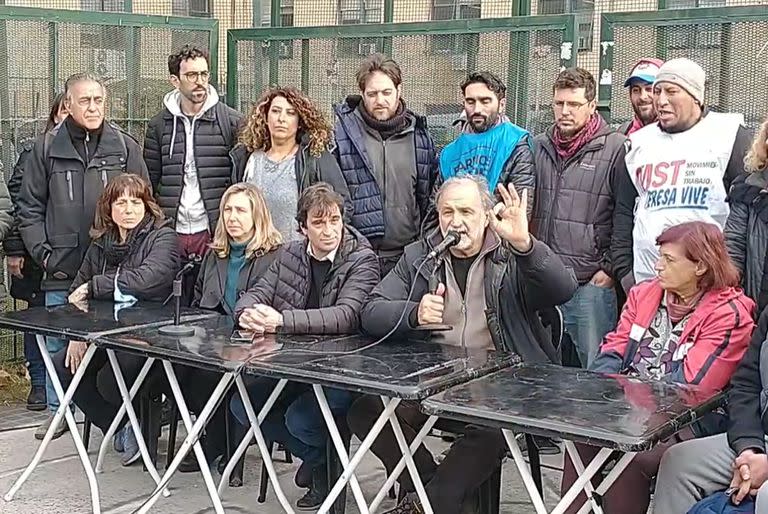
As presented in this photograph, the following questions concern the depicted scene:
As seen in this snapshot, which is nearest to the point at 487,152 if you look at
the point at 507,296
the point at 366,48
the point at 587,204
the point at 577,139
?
the point at 577,139

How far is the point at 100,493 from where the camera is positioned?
4.72 meters

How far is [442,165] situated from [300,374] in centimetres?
196

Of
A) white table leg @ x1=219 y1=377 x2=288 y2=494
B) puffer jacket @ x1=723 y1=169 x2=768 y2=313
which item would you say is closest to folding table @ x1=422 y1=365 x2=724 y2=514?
puffer jacket @ x1=723 y1=169 x2=768 y2=313

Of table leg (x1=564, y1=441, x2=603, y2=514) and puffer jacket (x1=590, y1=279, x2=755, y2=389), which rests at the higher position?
puffer jacket (x1=590, y1=279, x2=755, y2=389)

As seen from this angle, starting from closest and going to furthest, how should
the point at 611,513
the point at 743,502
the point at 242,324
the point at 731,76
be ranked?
the point at 743,502
the point at 611,513
the point at 242,324
the point at 731,76

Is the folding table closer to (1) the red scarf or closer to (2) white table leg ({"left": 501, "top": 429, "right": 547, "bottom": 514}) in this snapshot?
(2) white table leg ({"left": 501, "top": 429, "right": 547, "bottom": 514})

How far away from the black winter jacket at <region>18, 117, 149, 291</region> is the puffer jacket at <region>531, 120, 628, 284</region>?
2.30 metres

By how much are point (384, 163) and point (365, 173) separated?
110 millimetres

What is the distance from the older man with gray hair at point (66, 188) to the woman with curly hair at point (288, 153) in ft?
2.74

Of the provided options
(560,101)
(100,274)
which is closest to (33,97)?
(100,274)

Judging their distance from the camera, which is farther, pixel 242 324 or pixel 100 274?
pixel 100 274

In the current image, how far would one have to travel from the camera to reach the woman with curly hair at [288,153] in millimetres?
5066

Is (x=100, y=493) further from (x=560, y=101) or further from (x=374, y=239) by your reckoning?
(x=560, y=101)

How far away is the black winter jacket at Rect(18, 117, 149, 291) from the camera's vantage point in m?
5.55
